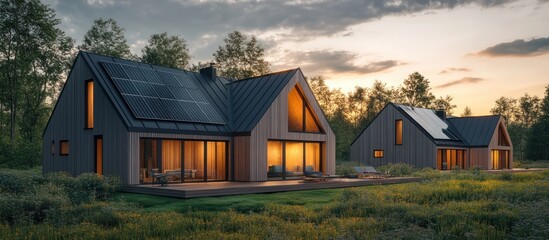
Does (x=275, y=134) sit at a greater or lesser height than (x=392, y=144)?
greater

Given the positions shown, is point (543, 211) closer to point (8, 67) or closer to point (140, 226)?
point (140, 226)

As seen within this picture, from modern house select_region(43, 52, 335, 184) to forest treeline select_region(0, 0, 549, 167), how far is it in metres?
15.5

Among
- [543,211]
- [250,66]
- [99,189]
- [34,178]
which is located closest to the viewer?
[543,211]

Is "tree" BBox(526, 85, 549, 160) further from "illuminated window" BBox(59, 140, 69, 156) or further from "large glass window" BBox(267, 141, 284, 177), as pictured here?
"illuminated window" BBox(59, 140, 69, 156)

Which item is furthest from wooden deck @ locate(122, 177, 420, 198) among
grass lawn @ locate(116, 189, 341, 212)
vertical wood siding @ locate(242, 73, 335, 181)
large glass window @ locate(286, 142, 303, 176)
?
large glass window @ locate(286, 142, 303, 176)

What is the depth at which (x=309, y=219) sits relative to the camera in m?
11.9

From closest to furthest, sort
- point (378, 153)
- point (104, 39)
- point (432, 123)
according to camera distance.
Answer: point (378, 153) < point (432, 123) < point (104, 39)

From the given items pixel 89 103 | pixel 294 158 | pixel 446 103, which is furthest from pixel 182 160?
pixel 446 103

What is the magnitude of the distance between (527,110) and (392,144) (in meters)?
57.0

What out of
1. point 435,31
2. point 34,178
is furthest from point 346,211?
point 435,31

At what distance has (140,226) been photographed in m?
10.4

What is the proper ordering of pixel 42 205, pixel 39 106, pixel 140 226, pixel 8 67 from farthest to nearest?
pixel 39 106 < pixel 8 67 < pixel 42 205 < pixel 140 226

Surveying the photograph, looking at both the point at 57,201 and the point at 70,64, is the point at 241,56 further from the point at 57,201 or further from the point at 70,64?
the point at 57,201

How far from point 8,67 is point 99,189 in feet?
80.2
